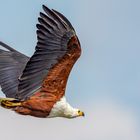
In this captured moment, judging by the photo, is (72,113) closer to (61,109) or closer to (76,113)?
(76,113)

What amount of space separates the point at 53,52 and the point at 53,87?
1.10 m

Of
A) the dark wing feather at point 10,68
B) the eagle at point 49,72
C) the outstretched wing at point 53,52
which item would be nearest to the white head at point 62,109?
the eagle at point 49,72

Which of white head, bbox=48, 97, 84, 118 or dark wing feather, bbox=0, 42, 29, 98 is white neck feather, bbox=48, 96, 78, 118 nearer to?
white head, bbox=48, 97, 84, 118

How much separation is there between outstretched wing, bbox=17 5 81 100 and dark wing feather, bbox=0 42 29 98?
2.14 meters

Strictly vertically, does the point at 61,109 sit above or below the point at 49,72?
below

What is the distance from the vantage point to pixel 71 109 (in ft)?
78.7

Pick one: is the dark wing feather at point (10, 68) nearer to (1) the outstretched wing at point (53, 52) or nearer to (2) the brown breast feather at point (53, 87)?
(2) the brown breast feather at point (53, 87)

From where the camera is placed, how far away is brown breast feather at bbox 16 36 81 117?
76.0 ft

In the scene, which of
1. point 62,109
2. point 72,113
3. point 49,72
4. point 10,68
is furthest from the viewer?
point 10,68

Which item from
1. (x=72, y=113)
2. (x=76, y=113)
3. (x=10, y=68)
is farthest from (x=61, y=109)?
(x=10, y=68)

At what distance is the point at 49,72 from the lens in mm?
23500

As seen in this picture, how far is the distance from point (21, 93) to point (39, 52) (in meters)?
1.50

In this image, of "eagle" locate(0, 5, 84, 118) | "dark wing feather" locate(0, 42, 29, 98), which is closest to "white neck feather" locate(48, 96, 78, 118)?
"eagle" locate(0, 5, 84, 118)

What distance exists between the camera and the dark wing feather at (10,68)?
26094mm
